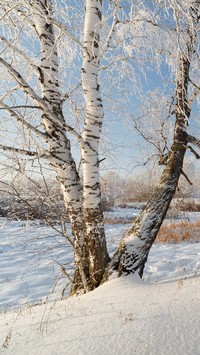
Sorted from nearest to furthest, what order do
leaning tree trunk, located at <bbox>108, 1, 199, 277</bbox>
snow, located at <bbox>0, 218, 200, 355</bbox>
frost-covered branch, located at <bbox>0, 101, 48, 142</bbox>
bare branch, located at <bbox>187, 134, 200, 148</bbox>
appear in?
1. snow, located at <bbox>0, 218, 200, 355</bbox>
2. frost-covered branch, located at <bbox>0, 101, 48, 142</bbox>
3. leaning tree trunk, located at <bbox>108, 1, 199, 277</bbox>
4. bare branch, located at <bbox>187, 134, 200, 148</bbox>

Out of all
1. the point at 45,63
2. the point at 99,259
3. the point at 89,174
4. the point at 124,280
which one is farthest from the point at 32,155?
the point at 124,280

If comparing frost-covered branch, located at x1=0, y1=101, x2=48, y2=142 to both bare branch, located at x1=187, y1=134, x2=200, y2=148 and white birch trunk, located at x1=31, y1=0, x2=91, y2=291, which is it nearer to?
white birch trunk, located at x1=31, y1=0, x2=91, y2=291

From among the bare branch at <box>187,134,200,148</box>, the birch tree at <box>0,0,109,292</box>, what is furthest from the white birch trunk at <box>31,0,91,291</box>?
the bare branch at <box>187,134,200,148</box>

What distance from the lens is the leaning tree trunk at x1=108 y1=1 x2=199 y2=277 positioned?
129 inches

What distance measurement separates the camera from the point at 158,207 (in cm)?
364

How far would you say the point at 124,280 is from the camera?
301 cm

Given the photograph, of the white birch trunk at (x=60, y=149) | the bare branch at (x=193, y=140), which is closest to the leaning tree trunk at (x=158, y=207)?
the bare branch at (x=193, y=140)

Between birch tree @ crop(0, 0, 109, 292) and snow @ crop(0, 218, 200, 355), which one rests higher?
birch tree @ crop(0, 0, 109, 292)

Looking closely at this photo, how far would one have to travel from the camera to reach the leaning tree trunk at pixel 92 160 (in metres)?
3.17

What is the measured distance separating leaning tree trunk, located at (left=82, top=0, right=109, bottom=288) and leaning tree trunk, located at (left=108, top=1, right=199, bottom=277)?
8.6 inches

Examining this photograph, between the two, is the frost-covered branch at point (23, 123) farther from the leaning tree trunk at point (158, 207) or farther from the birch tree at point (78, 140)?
the leaning tree trunk at point (158, 207)

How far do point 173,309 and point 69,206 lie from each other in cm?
187

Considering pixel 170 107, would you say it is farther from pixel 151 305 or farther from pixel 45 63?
pixel 151 305

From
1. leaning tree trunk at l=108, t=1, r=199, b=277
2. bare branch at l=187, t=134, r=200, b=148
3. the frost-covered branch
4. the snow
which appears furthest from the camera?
→ bare branch at l=187, t=134, r=200, b=148
